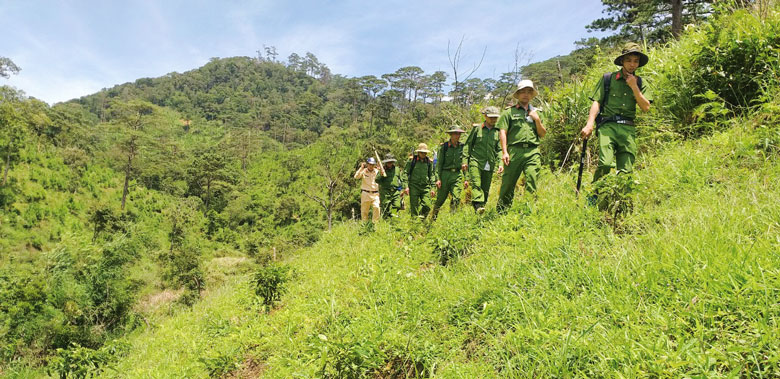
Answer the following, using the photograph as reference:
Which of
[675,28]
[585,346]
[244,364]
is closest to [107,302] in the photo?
[244,364]

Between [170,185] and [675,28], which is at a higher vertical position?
[675,28]

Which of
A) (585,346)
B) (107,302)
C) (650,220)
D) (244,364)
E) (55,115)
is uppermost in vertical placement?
(55,115)

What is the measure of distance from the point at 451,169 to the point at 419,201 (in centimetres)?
110

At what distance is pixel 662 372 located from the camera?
1.39m

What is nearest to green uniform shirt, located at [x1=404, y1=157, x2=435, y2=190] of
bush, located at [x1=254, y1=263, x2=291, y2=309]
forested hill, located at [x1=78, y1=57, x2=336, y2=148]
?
bush, located at [x1=254, y1=263, x2=291, y2=309]

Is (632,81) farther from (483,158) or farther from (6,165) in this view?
(6,165)

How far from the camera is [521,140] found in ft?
13.3

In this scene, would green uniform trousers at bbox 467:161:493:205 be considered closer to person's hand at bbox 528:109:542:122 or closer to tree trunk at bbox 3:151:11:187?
person's hand at bbox 528:109:542:122

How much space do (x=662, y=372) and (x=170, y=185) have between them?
53.6m

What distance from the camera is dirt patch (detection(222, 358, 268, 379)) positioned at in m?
3.19

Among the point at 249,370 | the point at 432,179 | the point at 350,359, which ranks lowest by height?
the point at 249,370

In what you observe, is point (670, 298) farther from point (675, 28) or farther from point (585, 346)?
point (675, 28)

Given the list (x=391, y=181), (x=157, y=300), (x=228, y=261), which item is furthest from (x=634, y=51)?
(x=228, y=261)

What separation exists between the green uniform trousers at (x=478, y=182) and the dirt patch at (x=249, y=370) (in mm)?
3033
